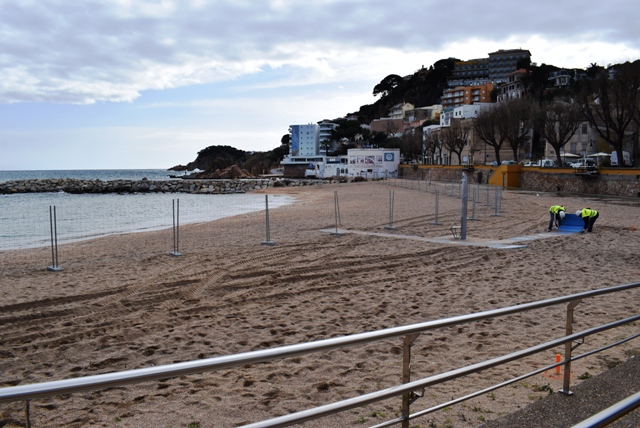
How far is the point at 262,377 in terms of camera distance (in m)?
5.63

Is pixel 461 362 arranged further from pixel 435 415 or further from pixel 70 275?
pixel 70 275

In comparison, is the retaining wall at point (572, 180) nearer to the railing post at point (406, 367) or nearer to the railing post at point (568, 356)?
the railing post at point (568, 356)

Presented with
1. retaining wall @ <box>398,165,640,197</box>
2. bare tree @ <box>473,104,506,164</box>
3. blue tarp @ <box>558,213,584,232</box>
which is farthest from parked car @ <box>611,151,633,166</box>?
blue tarp @ <box>558,213,584,232</box>

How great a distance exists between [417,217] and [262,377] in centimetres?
1862

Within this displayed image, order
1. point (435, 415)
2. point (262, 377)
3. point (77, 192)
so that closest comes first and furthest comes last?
point (435, 415)
point (262, 377)
point (77, 192)

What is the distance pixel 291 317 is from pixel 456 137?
7665cm

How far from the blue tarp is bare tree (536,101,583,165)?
122ft

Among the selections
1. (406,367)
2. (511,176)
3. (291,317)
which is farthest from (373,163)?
(406,367)

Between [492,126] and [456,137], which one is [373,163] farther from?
[492,126]

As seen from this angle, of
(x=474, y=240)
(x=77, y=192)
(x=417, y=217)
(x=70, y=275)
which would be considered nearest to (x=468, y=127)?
(x=77, y=192)

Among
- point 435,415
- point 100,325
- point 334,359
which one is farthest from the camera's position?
Result: point 100,325

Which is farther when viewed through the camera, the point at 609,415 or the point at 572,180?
the point at 572,180

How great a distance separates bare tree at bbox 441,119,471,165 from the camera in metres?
80.0

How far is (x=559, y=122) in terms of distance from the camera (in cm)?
5478
